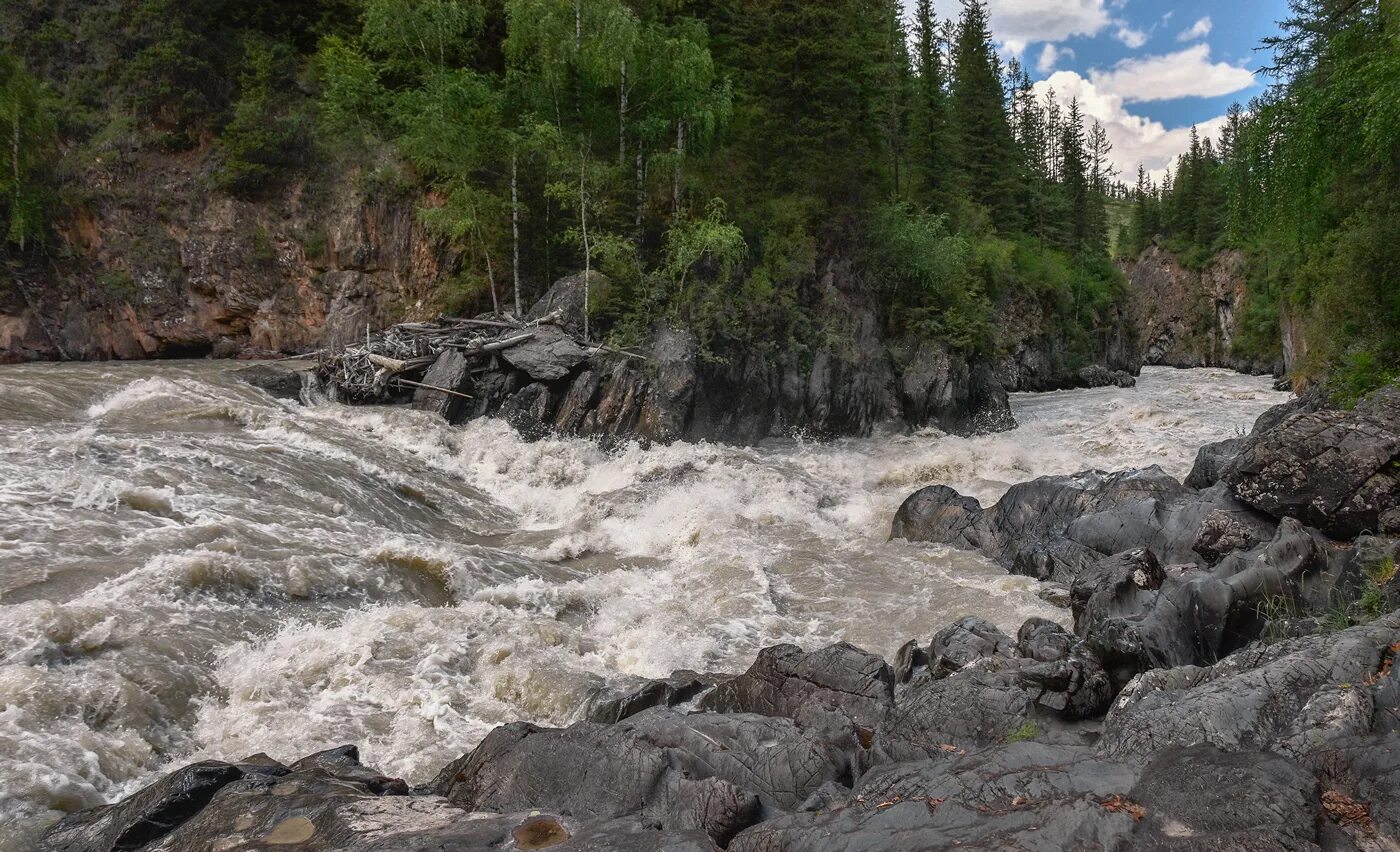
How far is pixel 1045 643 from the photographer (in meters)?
7.64

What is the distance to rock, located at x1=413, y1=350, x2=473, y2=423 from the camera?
60.6 feet

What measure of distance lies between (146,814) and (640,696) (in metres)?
3.83

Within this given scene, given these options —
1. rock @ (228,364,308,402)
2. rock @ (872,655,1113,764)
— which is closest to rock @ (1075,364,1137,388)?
rock @ (228,364,308,402)

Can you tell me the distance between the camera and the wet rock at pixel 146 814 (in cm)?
499

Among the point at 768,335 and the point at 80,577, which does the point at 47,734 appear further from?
the point at 768,335

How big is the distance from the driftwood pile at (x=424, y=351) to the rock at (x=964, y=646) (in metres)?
12.9

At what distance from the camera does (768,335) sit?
2252 centimetres

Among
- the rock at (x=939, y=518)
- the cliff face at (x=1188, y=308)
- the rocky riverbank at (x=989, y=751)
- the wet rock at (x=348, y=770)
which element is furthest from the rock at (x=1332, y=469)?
the cliff face at (x=1188, y=308)

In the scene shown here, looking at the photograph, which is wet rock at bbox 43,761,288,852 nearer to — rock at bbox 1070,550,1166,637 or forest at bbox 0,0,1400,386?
rock at bbox 1070,550,1166,637

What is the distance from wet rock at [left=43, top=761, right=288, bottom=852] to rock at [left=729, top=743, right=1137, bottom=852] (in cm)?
366

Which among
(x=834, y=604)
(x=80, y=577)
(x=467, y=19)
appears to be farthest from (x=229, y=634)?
(x=467, y=19)

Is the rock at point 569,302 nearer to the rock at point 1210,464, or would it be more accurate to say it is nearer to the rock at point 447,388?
the rock at point 447,388

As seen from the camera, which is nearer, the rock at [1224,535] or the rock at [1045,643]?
the rock at [1045,643]

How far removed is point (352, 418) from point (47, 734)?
11.9m
